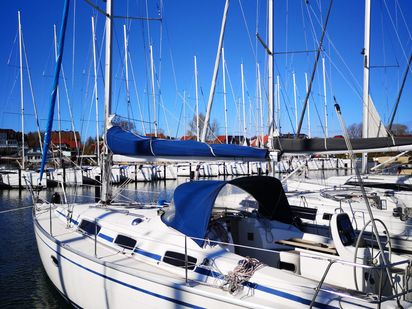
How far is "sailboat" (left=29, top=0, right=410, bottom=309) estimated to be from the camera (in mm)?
5762

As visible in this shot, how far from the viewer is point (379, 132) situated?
48.0 feet

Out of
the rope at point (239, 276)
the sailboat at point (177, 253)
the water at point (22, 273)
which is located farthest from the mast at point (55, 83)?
the rope at point (239, 276)

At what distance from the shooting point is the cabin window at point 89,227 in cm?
919

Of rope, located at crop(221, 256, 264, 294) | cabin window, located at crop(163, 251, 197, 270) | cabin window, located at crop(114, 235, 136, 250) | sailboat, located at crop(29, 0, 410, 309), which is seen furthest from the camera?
cabin window, located at crop(114, 235, 136, 250)

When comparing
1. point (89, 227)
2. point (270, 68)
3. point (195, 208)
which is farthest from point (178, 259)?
point (270, 68)

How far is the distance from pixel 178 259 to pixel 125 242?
1.71 m

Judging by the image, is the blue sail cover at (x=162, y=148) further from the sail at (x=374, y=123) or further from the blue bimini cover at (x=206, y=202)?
the sail at (x=374, y=123)

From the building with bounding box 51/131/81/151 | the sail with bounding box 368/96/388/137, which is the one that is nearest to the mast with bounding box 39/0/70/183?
the sail with bounding box 368/96/388/137

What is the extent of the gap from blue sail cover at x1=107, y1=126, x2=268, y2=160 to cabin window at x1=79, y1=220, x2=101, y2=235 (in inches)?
79.1

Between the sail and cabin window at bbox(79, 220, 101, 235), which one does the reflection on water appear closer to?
cabin window at bbox(79, 220, 101, 235)

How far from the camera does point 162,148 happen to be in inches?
388

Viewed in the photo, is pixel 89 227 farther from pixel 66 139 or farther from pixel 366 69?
pixel 66 139

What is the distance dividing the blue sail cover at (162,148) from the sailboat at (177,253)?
0.09ft

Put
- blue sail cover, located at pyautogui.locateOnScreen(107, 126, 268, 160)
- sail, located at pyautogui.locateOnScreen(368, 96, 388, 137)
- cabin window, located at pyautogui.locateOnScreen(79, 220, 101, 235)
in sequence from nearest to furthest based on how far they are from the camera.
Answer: cabin window, located at pyautogui.locateOnScreen(79, 220, 101, 235) < blue sail cover, located at pyautogui.locateOnScreen(107, 126, 268, 160) < sail, located at pyautogui.locateOnScreen(368, 96, 388, 137)
